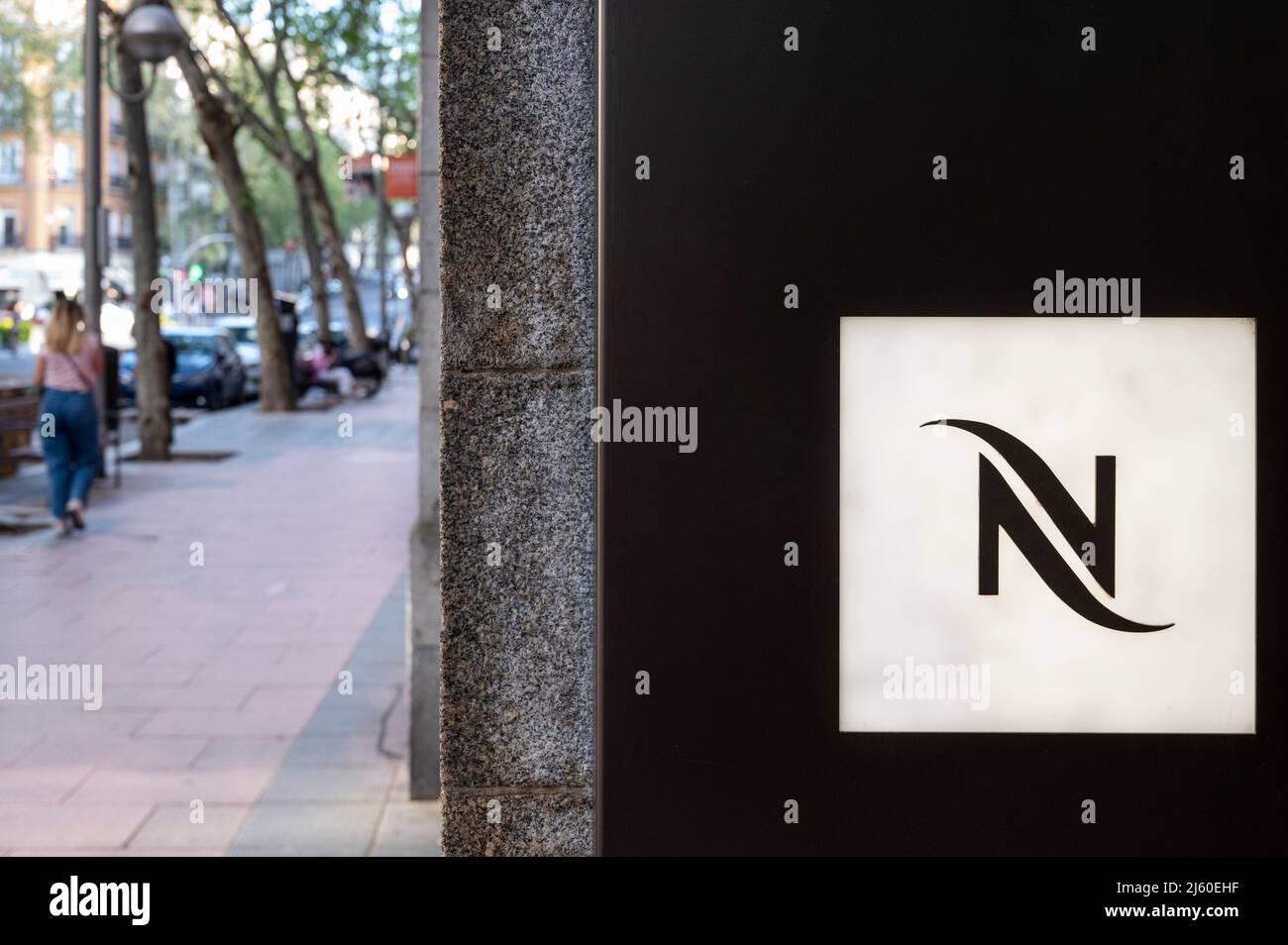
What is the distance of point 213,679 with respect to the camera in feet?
27.2

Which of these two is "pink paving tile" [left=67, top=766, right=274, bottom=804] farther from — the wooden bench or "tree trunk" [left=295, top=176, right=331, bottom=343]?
"tree trunk" [left=295, top=176, right=331, bottom=343]

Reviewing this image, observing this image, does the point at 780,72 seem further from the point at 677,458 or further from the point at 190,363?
the point at 190,363

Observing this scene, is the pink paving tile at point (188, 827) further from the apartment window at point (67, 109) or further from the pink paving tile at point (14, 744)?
the apartment window at point (67, 109)

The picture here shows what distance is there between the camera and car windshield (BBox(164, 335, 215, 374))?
109ft

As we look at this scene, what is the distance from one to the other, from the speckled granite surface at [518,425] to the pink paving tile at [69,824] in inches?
114

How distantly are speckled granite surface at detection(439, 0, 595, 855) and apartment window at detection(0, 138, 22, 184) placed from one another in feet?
302

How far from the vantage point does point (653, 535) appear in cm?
299

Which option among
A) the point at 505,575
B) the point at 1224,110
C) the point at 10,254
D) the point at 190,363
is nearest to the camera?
the point at 1224,110

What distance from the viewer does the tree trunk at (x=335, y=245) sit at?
38.7m

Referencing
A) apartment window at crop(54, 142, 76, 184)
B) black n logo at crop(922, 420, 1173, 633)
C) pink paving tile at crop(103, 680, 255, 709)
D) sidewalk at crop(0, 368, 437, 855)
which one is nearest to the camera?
black n logo at crop(922, 420, 1173, 633)

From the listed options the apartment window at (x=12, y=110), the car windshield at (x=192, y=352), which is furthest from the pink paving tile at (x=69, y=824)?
the apartment window at (x=12, y=110)

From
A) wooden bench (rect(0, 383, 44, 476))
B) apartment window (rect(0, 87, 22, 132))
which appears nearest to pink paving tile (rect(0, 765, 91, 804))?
wooden bench (rect(0, 383, 44, 476))
